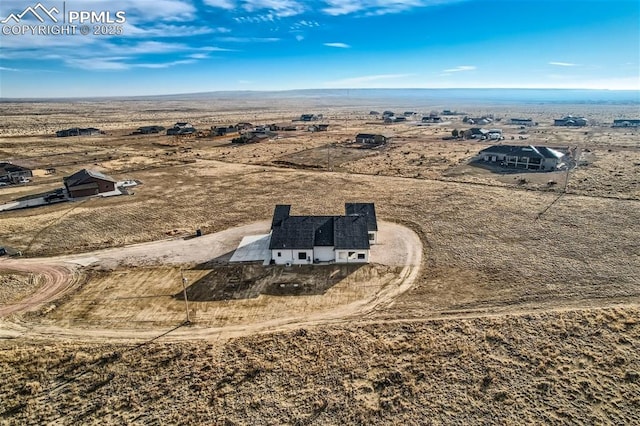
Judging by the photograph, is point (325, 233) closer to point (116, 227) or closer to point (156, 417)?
point (156, 417)

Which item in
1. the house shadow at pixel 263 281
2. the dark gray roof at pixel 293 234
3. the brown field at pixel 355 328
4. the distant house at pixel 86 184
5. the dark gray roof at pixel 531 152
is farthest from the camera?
the dark gray roof at pixel 531 152

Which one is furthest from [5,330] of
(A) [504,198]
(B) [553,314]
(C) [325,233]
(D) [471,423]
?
(A) [504,198]

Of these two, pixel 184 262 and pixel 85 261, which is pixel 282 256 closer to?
pixel 184 262

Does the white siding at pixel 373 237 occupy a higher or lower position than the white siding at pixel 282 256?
higher

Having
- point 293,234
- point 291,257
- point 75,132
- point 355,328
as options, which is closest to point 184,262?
point 291,257

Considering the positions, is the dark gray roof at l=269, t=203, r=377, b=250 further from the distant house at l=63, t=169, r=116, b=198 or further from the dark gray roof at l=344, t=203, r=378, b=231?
the distant house at l=63, t=169, r=116, b=198

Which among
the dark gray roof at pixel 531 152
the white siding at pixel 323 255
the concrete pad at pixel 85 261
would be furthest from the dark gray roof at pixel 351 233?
the dark gray roof at pixel 531 152

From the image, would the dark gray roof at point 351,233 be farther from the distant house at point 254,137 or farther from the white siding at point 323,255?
the distant house at point 254,137

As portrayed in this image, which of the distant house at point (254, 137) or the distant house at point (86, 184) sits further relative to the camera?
the distant house at point (254, 137)
